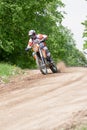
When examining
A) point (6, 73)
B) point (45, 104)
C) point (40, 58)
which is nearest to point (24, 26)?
point (6, 73)

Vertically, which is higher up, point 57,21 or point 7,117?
point 57,21

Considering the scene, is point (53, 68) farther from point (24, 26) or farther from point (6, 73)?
point (24, 26)

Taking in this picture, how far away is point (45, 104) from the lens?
1198cm

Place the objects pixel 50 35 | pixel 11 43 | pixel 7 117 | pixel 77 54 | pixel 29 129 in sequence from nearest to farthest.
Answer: pixel 29 129, pixel 7 117, pixel 11 43, pixel 50 35, pixel 77 54

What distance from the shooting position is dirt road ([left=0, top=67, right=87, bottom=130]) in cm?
976

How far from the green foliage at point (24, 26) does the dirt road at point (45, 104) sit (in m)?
19.5

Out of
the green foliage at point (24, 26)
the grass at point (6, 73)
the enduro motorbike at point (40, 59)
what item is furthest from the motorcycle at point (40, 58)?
the green foliage at point (24, 26)

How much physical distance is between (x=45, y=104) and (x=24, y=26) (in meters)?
28.1

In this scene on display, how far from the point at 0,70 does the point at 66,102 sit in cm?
1069

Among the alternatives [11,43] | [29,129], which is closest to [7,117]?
[29,129]

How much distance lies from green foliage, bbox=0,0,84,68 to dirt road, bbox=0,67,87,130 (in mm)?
19496

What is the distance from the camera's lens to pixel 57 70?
21.4m

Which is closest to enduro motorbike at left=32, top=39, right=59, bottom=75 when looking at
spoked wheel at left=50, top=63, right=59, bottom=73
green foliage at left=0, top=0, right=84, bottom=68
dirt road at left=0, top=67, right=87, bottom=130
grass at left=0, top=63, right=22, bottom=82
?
spoked wheel at left=50, top=63, right=59, bottom=73

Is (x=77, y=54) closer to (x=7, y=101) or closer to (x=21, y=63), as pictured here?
(x=21, y=63)
